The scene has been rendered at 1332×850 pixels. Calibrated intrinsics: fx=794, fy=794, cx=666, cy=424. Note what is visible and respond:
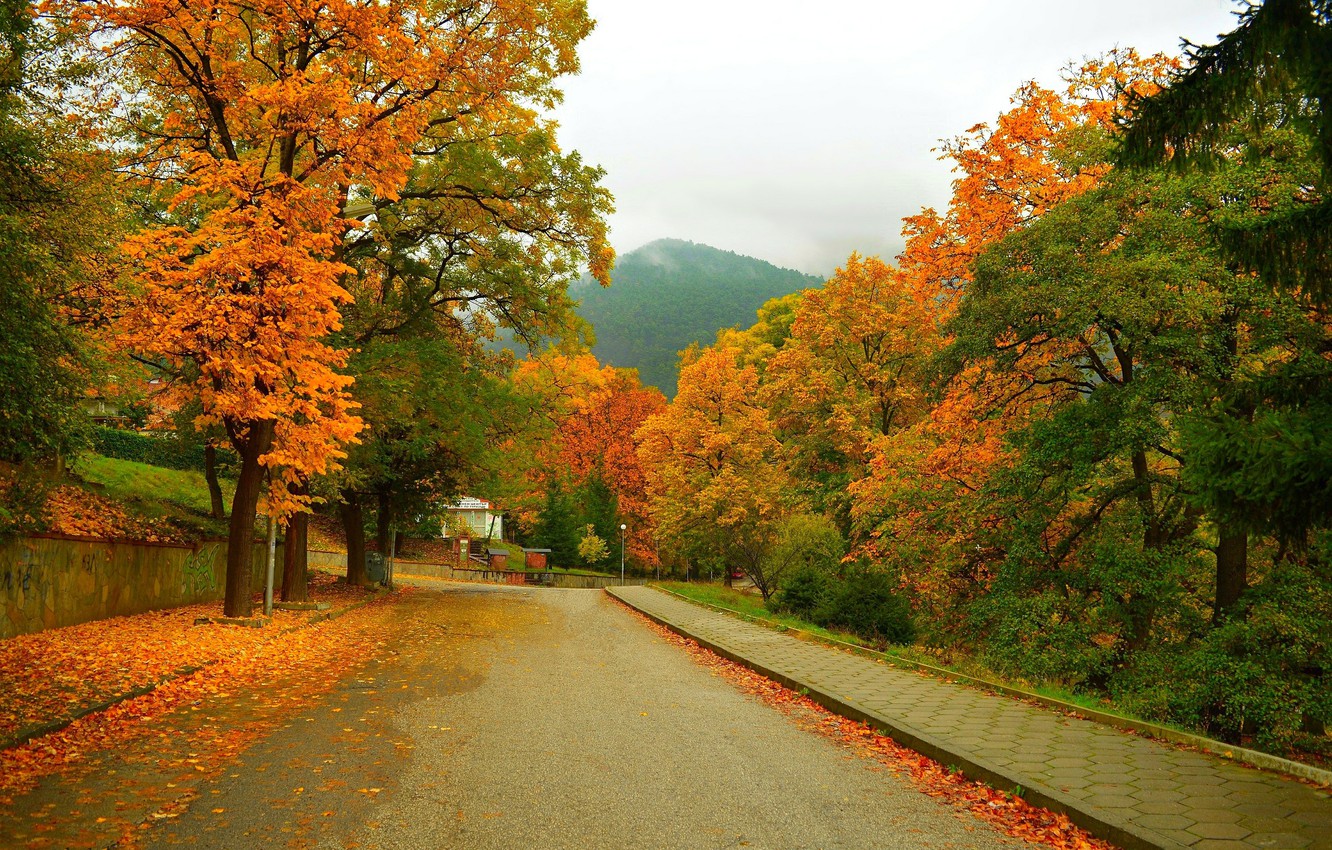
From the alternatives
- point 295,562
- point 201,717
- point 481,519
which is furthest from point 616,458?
point 201,717

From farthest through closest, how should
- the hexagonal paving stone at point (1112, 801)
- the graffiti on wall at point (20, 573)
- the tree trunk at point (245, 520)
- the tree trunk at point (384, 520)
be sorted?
the tree trunk at point (384, 520) → the tree trunk at point (245, 520) → the graffiti on wall at point (20, 573) → the hexagonal paving stone at point (1112, 801)

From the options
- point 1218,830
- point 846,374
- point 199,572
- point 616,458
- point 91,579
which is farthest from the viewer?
point 616,458

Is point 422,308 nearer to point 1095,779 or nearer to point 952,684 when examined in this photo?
point 952,684

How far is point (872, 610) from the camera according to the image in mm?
18328

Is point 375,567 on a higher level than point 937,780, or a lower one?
lower

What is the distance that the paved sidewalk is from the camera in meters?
4.46

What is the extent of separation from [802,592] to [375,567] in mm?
14373

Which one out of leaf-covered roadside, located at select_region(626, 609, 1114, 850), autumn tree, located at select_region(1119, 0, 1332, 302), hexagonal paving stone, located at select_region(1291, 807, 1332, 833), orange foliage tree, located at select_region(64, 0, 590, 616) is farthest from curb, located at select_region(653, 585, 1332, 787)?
orange foliage tree, located at select_region(64, 0, 590, 616)

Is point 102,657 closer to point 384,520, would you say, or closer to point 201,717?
point 201,717

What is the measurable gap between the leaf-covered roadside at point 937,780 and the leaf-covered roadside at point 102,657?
6.51 m

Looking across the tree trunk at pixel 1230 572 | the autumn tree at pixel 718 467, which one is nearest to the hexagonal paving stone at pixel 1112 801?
the tree trunk at pixel 1230 572

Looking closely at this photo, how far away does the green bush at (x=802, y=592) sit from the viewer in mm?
20781

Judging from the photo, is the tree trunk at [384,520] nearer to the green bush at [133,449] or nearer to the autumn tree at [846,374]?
the green bush at [133,449]

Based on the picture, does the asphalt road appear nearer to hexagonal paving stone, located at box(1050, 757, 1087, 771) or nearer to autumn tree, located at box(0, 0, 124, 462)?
hexagonal paving stone, located at box(1050, 757, 1087, 771)
